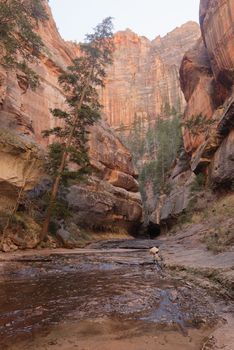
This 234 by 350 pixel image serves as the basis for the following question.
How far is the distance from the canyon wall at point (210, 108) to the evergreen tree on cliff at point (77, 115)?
10650mm

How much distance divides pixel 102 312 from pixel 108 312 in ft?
0.31

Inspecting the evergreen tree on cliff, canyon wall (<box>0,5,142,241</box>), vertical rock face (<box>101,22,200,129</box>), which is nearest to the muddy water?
canyon wall (<box>0,5,142,241</box>)

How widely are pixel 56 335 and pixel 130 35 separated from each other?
128 metres

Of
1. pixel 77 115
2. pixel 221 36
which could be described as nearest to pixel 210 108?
pixel 221 36

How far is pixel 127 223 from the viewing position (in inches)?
1375

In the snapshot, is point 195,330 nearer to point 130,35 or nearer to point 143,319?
point 143,319

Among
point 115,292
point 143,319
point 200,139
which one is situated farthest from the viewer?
point 200,139

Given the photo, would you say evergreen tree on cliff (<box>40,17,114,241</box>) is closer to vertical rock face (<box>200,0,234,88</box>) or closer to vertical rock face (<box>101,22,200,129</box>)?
vertical rock face (<box>200,0,234,88</box>)

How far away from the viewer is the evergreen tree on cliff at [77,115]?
16734mm

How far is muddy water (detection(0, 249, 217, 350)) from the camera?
3258 millimetres

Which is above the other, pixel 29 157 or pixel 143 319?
pixel 29 157

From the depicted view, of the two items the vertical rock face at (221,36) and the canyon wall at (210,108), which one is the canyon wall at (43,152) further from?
the vertical rock face at (221,36)

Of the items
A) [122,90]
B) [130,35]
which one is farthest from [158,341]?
[130,35]

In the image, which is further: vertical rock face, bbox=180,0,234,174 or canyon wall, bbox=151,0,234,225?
vertical rock face, bbox=180,0,234,174
